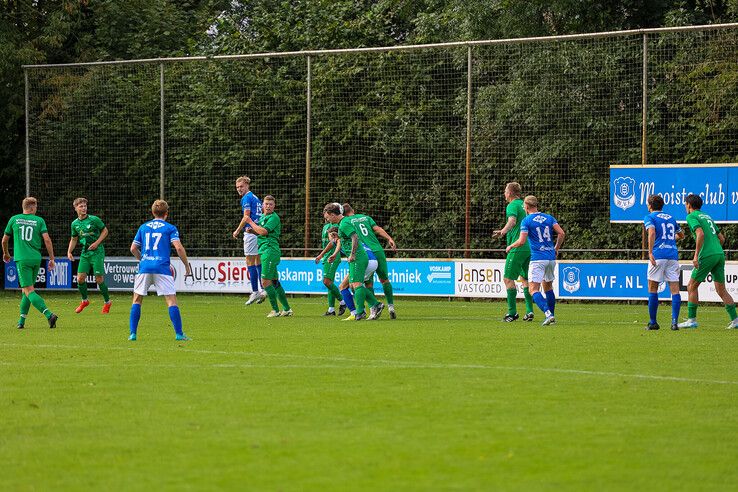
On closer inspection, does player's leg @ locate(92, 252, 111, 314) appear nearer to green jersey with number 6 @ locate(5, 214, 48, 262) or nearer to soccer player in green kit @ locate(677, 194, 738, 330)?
green jersey with number 6 @ locate(5, 214, 48, 262)

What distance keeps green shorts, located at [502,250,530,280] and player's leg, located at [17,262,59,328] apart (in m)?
7.21

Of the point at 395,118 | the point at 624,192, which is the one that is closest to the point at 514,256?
the point at 624,192

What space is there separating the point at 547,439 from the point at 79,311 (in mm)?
16699

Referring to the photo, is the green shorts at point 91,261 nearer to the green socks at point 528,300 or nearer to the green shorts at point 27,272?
the green shorts at point 27,272

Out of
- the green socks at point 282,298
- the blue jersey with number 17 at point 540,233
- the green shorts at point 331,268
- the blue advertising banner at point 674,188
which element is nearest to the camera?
the blue jersey with number 17 at point 540,233

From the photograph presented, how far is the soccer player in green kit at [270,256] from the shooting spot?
72.3ft

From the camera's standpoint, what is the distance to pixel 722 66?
2612 cm

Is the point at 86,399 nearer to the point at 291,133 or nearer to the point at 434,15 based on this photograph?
the point at 291,133

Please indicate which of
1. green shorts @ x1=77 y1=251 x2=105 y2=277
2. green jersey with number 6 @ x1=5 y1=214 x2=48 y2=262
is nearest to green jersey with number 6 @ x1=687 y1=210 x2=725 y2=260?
green jersey with number 6 @ x1=5 y1=214 x2=48 y2=262

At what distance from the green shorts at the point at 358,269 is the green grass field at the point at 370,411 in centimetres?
250

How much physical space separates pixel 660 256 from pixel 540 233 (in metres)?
1.96

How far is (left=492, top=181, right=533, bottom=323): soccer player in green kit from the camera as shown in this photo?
20.5 metres

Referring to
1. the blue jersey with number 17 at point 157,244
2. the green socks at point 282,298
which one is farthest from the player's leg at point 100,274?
the blue jersey with number 17 at point 157,244

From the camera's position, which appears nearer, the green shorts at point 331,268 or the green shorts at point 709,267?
the green shorts at point 709,267
